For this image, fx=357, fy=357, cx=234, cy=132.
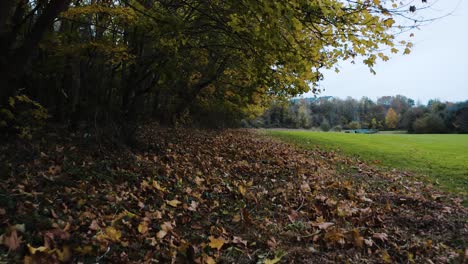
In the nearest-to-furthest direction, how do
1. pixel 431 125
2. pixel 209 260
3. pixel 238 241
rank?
pixel 209 260, pixel 238 241, pixel 431 125

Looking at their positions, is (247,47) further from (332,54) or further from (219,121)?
(219,121)

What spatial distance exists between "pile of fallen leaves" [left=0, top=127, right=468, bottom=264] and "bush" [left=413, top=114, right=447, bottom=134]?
206 ft

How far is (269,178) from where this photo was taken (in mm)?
8328

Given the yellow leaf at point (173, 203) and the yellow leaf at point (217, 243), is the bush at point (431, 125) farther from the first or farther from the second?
the yellow leaf at point (217, 243)

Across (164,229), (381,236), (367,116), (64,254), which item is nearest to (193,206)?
(164,229)

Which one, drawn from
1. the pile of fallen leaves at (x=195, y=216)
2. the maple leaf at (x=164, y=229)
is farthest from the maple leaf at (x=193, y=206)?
the maple leaf at (x=164, y=229)

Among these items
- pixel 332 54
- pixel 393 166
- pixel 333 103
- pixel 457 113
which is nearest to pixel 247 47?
pixel 332 54

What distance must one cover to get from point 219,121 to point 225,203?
80.1ft

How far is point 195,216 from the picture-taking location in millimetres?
5102

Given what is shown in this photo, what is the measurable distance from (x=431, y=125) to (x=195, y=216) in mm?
69139

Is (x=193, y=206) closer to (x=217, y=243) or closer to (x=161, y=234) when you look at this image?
(x=161, y=234)

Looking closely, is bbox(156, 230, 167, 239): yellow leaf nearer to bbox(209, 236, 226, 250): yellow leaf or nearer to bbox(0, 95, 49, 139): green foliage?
bbox(209, 236, 226, 250): yellow leaf

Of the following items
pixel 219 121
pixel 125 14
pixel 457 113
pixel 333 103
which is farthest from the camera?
pixel 333 103

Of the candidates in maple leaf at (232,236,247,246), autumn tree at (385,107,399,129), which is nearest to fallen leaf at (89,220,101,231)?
maple leaf at (232,236,247,246)
